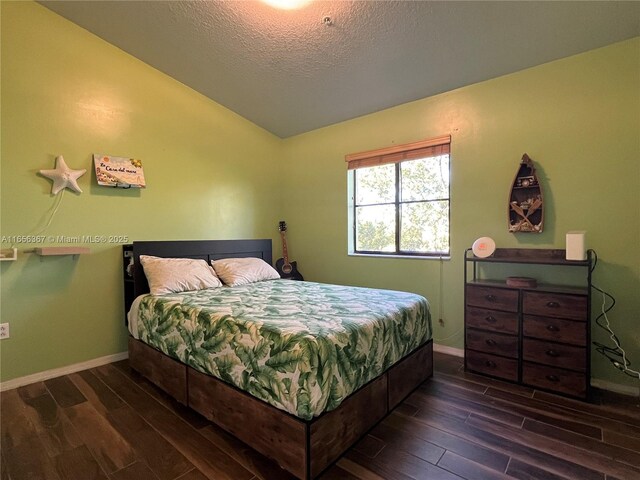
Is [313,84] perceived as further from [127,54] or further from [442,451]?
[442,451]

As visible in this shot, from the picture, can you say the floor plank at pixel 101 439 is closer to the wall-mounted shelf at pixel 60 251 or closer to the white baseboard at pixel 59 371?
the white baseboard at pixel 59 371

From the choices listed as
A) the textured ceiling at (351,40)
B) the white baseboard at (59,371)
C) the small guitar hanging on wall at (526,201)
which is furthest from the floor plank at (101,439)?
the small guitar hanging on wall at (526,201)

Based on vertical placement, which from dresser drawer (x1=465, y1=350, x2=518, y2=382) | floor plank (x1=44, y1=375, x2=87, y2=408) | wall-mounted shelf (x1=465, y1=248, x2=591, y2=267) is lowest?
floor plank (x1=44, y1=375, x2=87, y2=408)

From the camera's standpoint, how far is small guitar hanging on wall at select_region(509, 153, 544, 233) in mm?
2514

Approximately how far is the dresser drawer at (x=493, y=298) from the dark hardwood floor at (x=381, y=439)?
23.5 inches

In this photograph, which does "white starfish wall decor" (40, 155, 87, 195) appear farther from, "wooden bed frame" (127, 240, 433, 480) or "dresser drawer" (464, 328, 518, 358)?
"dresser drawer" (464, 328, 518, 358)

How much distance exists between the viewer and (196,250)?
3381 millimetres

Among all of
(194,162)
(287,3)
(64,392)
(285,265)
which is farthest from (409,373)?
(194,162)

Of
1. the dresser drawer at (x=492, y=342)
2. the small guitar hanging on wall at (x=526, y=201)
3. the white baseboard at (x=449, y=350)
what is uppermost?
the small guitar hanging on wall at (x=526, y=201)

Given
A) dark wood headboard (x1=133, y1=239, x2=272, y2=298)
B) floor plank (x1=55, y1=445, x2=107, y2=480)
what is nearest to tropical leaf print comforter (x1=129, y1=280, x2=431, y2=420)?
dark wood headboard (x1=133, y1=239, x2=272, y2=298)

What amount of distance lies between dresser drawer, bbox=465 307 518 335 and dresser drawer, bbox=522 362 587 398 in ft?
0.92

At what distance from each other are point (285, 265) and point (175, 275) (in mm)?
1635

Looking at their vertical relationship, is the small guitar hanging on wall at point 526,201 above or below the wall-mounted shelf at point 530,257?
above

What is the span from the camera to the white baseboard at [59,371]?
7.88ft
